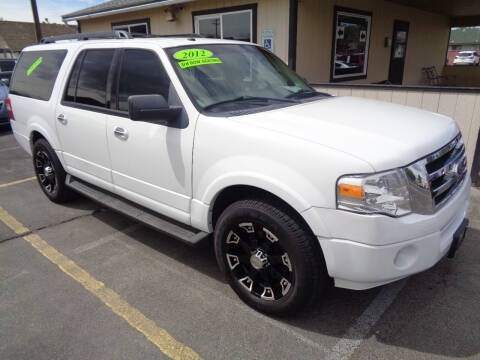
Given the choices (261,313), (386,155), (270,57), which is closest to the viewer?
(386,155)

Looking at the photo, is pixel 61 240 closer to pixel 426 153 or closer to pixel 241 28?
pixel 426 153

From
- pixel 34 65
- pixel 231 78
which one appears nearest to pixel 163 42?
pixel 231 78

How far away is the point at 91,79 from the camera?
3773 mm

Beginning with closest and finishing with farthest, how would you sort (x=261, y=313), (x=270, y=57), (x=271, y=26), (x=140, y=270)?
(x=261, y=313)
(x=140, y=270)
(x=270, y=57)
(x=271, y=26)

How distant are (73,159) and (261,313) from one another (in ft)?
8.85

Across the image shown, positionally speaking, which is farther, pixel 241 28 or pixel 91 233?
pixel 241 28

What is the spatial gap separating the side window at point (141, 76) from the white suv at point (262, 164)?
0.01 m

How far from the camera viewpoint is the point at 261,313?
2.78 metres

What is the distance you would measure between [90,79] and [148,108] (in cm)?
149

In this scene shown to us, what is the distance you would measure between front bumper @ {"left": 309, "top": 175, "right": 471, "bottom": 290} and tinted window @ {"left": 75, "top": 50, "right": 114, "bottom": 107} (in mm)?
2489

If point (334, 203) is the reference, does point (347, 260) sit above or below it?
below

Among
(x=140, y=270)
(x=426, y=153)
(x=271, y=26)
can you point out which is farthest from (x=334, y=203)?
(x=271, y=26)

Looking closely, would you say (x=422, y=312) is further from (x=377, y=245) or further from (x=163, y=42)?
(x=163, y=42)

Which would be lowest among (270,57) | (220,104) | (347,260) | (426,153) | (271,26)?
(347,260)
